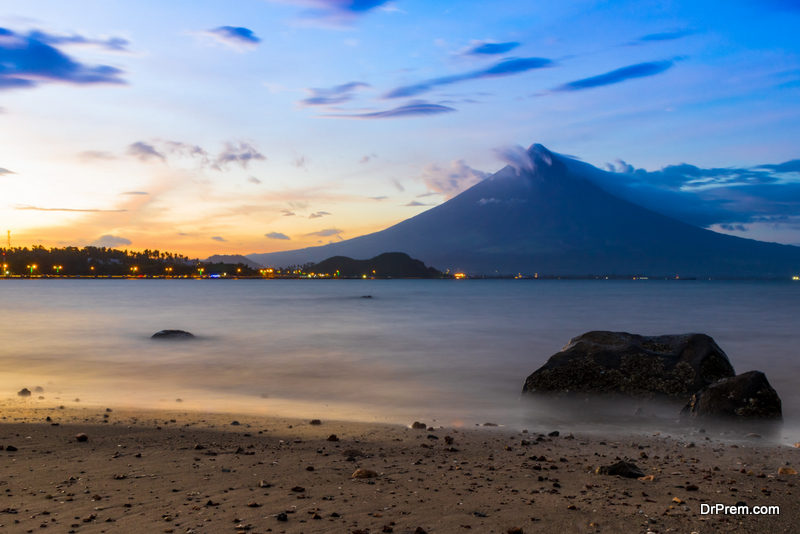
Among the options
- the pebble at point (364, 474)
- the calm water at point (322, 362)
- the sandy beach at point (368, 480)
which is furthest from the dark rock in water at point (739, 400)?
the pebble at point (364, 474)

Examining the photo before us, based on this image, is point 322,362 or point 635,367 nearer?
point 635,367

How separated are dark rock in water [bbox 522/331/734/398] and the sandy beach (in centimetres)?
254

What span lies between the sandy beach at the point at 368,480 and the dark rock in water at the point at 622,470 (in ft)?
0.36

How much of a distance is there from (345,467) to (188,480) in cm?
172

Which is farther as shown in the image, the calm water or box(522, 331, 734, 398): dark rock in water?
the calm water

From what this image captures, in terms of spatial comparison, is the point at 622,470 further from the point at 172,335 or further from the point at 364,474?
the point at 172,335

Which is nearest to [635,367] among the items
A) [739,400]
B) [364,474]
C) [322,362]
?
[739,400]

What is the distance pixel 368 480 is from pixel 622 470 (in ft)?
9.25

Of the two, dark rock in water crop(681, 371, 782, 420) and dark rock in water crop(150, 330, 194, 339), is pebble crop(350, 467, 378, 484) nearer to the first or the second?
dark rock in water crop(681, 371, 782, 420)

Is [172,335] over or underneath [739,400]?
underneath

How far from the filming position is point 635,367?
471 inches

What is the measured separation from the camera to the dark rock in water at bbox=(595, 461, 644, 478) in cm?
648

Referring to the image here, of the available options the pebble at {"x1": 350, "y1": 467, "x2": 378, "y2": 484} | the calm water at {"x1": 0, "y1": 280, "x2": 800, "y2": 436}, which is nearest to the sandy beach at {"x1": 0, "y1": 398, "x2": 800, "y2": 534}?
the pebble at {"x1": 350, "y1": 467, "x2": 378, "y2": 484}

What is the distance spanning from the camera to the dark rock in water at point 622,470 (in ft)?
21.2
